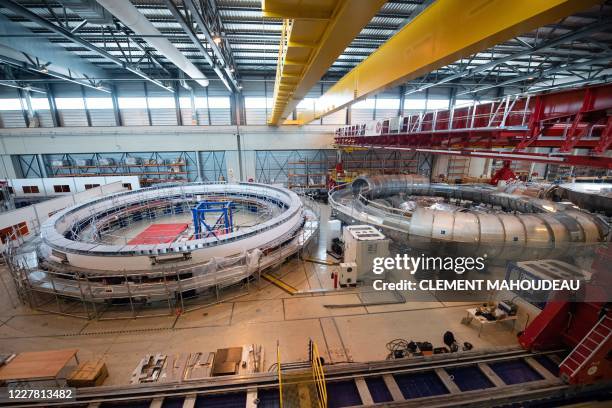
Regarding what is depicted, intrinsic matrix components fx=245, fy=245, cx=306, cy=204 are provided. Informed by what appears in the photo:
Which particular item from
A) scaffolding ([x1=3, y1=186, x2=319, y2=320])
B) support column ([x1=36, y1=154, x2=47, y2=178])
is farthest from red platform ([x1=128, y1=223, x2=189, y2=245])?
support column ([x1=36, y1=154, x2=47, y2=178])

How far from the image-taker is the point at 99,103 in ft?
64.8

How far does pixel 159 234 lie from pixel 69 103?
1648 centimetres

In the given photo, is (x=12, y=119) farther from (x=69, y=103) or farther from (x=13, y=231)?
(x=13, y=231)

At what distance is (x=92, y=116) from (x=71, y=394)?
76.8 feet

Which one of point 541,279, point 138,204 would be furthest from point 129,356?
point 138,204

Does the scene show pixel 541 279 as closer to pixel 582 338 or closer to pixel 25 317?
pixel 582 338

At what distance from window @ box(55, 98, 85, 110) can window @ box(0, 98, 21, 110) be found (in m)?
2.81

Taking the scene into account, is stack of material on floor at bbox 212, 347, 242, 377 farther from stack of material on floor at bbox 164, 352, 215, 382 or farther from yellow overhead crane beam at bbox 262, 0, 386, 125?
yellow overhead crane beam at bbox 262, 0, 386, 125

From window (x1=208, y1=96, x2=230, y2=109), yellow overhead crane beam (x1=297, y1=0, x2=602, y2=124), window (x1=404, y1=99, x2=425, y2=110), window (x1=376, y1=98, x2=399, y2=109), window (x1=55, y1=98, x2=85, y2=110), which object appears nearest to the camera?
yellow overhead crane beam (x1=297, y1=0, x2=602, y2=124)

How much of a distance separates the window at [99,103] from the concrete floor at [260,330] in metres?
17.4

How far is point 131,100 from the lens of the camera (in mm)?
19906

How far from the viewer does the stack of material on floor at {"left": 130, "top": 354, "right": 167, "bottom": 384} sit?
16.1 ft

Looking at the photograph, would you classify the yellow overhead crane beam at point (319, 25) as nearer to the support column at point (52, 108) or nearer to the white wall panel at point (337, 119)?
the white wall panel at point (337, 119)

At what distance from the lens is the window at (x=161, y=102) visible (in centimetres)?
1997
